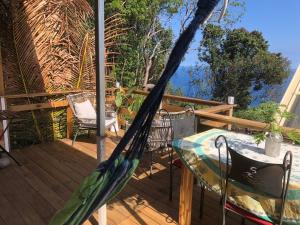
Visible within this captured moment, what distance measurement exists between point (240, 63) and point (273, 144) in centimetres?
793

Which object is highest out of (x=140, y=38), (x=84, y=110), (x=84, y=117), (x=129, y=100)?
(x=140, y=38)

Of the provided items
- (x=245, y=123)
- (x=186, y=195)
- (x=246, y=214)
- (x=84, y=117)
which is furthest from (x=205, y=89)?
(x=246, y=214)

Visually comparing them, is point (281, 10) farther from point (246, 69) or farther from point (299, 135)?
point (299, 135)

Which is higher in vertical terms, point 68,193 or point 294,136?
point 294,136

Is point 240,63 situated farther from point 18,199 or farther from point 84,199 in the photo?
point 84,199

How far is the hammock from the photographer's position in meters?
1.08

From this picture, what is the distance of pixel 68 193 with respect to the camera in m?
2.84

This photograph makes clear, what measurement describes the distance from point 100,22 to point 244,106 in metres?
8.78

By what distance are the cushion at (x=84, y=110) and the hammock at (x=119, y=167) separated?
3299 millimetres

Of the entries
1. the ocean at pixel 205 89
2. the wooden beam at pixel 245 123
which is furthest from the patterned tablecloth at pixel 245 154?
the ocean at pixel 205 89

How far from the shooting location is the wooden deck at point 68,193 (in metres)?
2.44

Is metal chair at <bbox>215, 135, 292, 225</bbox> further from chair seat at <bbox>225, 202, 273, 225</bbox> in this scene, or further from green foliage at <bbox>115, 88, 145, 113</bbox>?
green foliage at <bbox>115, 88, 145, 113</bbox>

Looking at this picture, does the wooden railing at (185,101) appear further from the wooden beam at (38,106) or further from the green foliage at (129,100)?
the green foliage at (129,100)

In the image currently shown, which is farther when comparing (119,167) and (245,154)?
(245,154)
